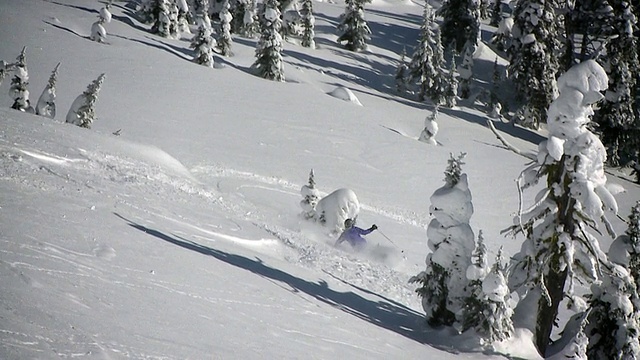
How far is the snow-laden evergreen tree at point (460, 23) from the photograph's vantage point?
2318 inches

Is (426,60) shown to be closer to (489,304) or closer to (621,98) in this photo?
(621,98)

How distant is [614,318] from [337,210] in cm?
1044

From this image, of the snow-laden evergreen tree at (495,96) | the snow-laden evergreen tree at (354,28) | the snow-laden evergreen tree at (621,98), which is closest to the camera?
the snow-laden evergreen tree at (621,98)

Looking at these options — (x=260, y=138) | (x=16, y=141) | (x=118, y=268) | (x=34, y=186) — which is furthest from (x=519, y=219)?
(x=260, y=138)

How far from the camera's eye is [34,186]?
11.2m

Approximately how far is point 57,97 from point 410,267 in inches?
769

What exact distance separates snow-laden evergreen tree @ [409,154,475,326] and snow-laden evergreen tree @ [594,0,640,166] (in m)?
38.1

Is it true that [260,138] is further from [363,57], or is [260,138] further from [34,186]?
[363,57]

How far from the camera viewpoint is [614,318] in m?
13.9

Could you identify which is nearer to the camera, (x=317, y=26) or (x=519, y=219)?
(x=519, y=219)

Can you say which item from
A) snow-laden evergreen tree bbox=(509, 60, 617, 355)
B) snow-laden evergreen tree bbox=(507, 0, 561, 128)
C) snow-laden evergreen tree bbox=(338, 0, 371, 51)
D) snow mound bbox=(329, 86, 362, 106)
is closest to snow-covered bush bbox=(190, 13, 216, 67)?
snow mound bbox=(329, 86, 362, 106)

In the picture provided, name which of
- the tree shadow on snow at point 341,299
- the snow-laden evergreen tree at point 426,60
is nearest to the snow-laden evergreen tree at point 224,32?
the snow-laden evergreen tree at point 426,60

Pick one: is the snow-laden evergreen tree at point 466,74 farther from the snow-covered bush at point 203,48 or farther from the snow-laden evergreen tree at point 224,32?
the snow-covered bush at point 203,48

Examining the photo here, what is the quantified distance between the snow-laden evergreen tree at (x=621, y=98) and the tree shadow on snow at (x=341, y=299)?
126 feet
